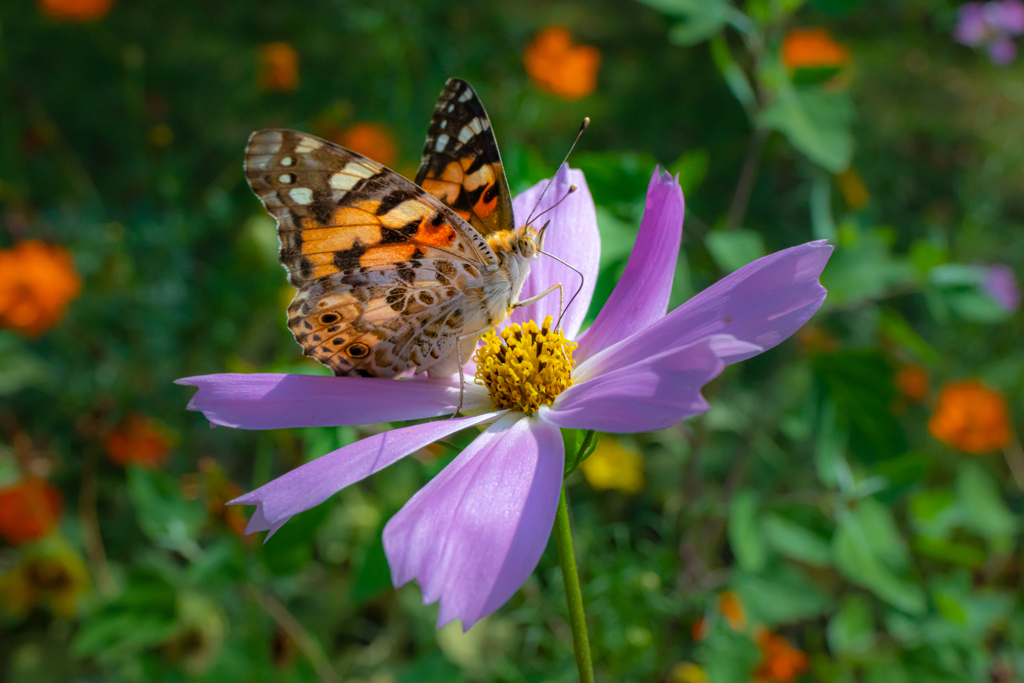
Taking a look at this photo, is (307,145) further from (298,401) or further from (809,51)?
(809,51)

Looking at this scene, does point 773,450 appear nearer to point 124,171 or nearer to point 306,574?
point 306,574

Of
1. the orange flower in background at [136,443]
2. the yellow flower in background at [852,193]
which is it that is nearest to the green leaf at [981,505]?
the yellow flower in background at [852,193]

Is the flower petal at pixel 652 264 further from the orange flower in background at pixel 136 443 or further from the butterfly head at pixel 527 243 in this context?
the orange flower in background at pixel 136 443

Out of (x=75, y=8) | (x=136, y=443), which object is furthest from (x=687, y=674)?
(x=75, y=8)

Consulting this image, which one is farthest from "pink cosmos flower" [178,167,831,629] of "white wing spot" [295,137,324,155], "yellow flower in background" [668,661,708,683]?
"yellow flower in background" [668,661,708,683]

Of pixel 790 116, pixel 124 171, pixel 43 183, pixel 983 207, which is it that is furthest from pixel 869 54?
pixel 43 183

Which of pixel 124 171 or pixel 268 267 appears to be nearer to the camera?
pixel 268 267

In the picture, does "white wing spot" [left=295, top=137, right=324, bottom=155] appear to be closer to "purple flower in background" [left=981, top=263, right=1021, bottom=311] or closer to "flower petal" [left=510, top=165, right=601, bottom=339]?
"flower petal" [left=510, top=165, right=601, bottom=339]
